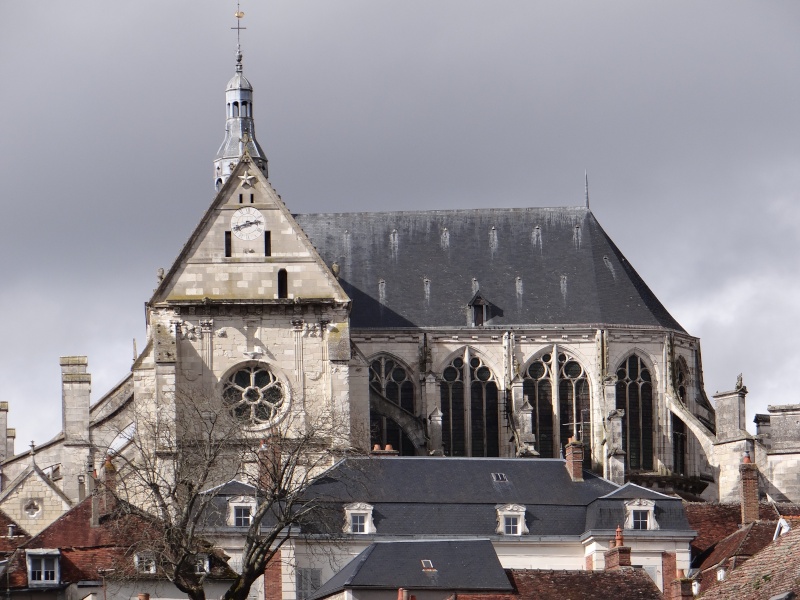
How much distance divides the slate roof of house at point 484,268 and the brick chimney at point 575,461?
1035cm

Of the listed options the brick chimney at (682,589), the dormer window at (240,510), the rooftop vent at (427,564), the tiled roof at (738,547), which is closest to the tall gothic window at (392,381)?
the dormer window at (240,510)

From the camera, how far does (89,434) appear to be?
75.4 m

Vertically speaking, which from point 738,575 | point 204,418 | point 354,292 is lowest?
point 738,575

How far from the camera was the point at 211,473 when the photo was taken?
65125mm

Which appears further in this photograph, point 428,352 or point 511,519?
point 428,352

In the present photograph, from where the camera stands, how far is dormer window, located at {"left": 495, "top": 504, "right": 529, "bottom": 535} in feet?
210

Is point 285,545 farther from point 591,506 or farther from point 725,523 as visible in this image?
point 725,523

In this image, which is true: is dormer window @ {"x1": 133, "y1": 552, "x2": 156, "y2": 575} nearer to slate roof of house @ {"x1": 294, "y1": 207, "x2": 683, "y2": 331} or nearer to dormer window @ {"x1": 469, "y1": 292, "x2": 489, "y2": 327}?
slate roof of house @ {"x1": 294, "y1": 207, "x2": 683, "y2": 331}

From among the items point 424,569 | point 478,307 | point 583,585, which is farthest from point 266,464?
point 478,307

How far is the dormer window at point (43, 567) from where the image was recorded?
59.5 m

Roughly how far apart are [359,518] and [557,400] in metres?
15.6

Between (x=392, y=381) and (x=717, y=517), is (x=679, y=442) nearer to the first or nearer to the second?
(x=392, y=381)

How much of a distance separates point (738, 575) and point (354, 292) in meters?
44.5

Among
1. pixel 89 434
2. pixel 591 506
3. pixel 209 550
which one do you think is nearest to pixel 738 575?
pixel 209 550
